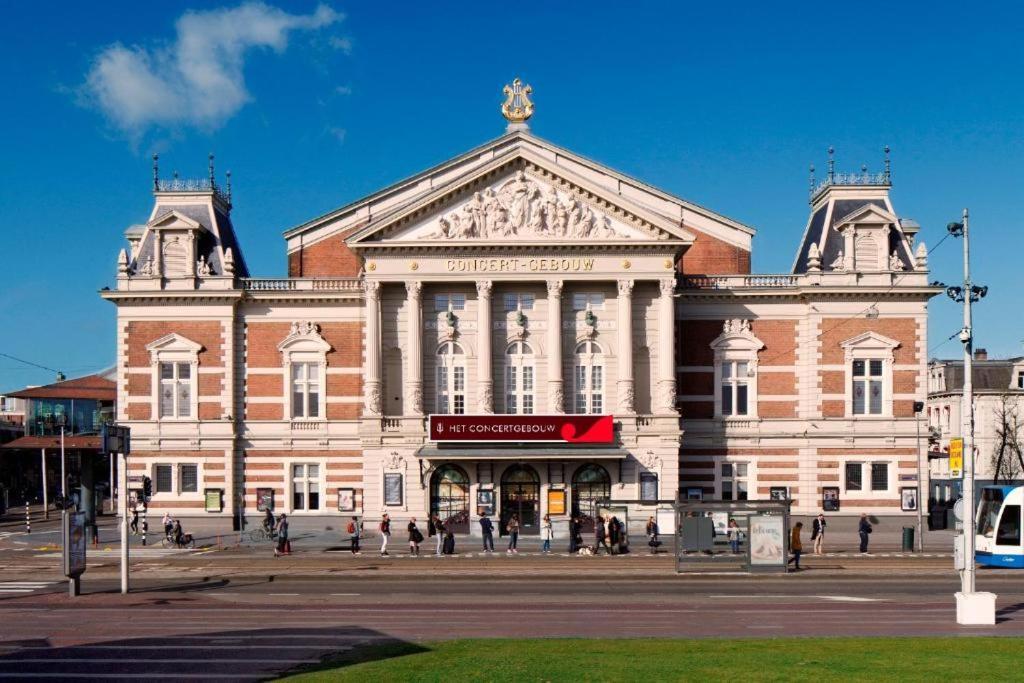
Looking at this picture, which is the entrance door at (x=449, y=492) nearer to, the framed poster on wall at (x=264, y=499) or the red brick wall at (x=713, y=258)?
the framed poster on wall at (x=264, y=499)

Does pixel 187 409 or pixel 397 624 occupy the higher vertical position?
pixel 187 409

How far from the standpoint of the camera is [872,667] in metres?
21.0

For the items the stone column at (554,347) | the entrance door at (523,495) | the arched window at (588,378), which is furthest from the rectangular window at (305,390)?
the arched window at (588,378)

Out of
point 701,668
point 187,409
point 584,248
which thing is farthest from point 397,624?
point 187,409

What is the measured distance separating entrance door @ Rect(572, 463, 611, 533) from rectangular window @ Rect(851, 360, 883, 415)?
15.7 meters

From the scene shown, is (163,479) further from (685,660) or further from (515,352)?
(685,660)

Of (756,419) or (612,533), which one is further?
(756,419)

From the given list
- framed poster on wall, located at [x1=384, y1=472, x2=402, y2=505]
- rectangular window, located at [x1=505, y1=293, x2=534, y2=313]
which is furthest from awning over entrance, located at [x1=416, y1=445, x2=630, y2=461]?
rectangular window, located at [x1=505, y1=293, x2=534, y2=313]

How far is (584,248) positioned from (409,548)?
1905 centimetres

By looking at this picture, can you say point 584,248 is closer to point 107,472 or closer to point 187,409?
point 187,409

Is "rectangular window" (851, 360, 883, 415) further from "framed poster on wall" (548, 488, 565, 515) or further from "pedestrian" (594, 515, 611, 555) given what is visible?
"pedestrian" (594, 515, 611, 555)

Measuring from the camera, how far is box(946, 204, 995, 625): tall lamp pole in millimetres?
28000

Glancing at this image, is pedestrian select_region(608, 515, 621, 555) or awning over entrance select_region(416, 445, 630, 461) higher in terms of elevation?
awning over entrance select_region(416, 445, 630, 461)

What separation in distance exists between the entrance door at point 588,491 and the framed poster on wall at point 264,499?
59.3ft
